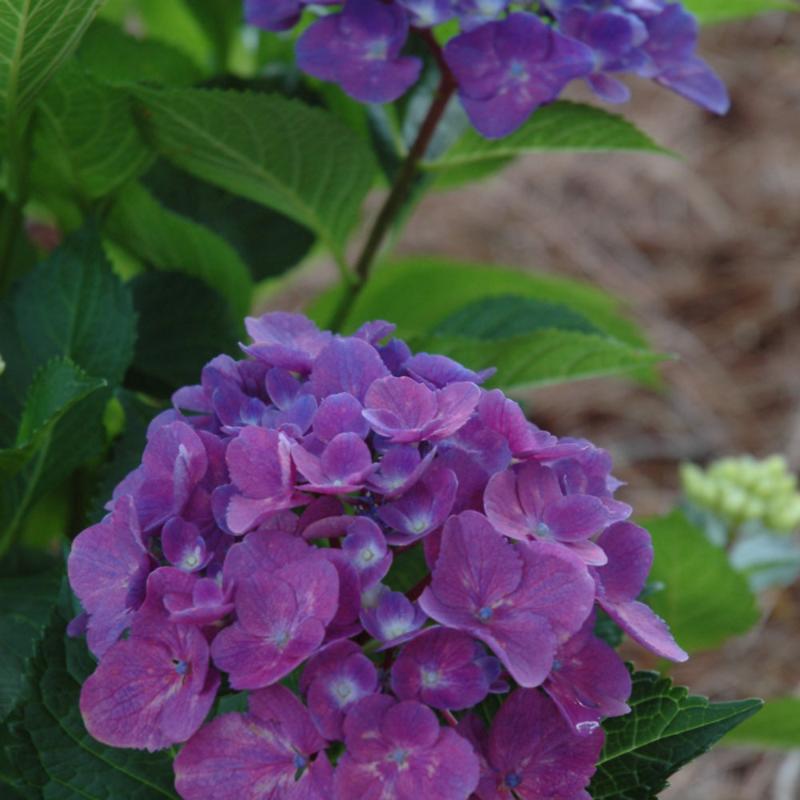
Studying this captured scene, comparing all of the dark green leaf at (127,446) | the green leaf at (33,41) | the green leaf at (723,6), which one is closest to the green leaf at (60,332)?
the dark green leaf at (127,446)

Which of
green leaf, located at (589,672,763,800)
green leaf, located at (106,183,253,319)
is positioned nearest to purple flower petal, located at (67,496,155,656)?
green leaf, located at (589,672,763,800)

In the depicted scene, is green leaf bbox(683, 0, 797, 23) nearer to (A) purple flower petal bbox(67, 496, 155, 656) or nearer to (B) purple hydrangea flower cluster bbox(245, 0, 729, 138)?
(B) purple hydrangea flower cluster bbox(245, 0, 729, 138)

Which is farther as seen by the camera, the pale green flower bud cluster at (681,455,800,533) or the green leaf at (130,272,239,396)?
the pale green flower bud cluster at (681,455,800,533)

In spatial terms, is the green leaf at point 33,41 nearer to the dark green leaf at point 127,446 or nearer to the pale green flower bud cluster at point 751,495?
the dark green leaf at point 127,446

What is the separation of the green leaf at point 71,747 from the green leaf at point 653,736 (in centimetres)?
23

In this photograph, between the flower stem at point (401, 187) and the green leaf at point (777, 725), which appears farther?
the green leaf at point (777, 725)

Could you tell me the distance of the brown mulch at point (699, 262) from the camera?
6.00ft

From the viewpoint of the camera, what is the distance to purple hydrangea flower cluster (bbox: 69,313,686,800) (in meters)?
0.55

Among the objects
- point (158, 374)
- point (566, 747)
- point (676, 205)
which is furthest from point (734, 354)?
point (566, 747)

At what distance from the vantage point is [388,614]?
570mm

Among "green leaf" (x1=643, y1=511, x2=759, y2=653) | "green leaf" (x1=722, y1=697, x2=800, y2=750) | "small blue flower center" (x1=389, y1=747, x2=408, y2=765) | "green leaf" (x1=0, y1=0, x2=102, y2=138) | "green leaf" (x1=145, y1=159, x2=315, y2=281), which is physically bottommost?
"green leaf" (x1=722, y1=697, x2=800, y2=750)

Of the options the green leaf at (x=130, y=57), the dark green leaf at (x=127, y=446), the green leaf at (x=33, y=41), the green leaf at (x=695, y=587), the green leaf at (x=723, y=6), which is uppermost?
the green leaf at (x=723, y=6)

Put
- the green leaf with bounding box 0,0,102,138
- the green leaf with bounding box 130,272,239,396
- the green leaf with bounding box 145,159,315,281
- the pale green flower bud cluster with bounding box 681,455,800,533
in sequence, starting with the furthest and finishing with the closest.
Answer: the pale green flower bud cluster with bounding box 681,455,800,533, the green leaf with bounding box 145,159,315,281, the green leaf with bounding box 130,272,239,396, the green leaf with bounding box 0,0,102,138

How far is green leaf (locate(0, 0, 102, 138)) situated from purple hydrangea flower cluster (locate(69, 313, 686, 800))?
307 mm
